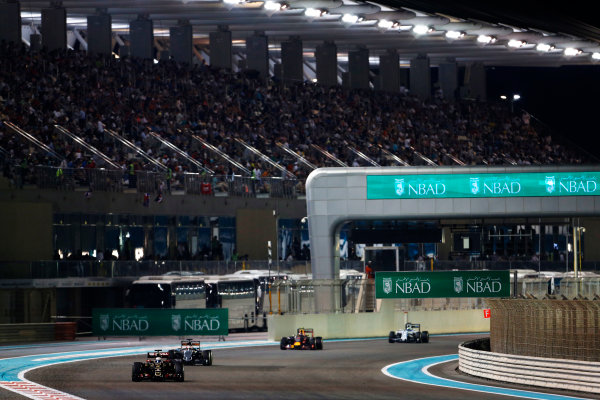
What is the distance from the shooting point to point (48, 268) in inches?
1962

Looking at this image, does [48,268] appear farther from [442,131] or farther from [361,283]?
[442,131]

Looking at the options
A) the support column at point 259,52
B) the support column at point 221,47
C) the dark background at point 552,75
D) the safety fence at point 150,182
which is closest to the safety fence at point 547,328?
the safety fence at point 150,182

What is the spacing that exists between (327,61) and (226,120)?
684 inches

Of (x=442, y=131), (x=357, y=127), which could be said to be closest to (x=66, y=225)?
(x=357, y=127)

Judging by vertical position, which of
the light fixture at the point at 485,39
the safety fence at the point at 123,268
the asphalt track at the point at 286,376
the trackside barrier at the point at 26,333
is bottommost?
the asphalt track at the point at 286,376

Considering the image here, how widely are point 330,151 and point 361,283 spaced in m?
23.5

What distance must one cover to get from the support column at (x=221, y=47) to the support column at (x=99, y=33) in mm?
8973

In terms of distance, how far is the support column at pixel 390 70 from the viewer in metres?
86.9

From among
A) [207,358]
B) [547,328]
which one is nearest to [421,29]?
[207,358]

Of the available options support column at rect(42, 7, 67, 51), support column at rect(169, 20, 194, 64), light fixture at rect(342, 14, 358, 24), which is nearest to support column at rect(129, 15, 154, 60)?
support column at rect(169, 20, 194, 64)

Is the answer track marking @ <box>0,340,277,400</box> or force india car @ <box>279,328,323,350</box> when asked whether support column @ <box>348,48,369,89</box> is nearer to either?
track marking @ <box>0,340,277,400</box>

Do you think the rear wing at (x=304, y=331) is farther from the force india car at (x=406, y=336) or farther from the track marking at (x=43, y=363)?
the force india car at (x=406, y=336)

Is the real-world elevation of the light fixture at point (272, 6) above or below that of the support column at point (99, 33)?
above

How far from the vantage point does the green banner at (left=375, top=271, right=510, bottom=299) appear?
153ft
